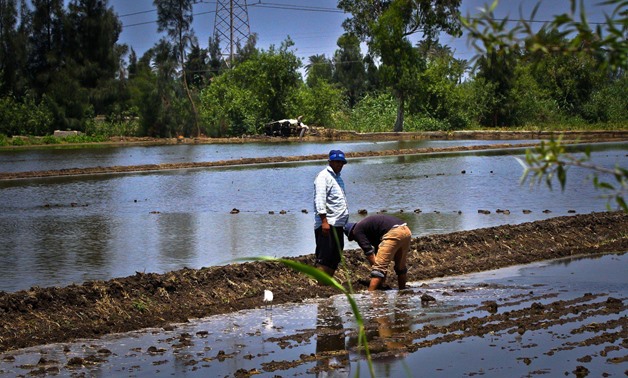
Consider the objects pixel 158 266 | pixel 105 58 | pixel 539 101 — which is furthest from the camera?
pixel 105 58

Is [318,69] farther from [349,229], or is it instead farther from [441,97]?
[349,229]

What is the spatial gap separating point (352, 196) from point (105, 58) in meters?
59.8

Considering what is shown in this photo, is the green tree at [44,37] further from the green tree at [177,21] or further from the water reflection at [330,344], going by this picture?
the water reflection at [330,344]

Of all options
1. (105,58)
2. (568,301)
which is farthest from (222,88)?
(568,301)

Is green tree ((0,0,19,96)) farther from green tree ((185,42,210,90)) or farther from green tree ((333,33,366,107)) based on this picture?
green tree ((333,33,366,107))

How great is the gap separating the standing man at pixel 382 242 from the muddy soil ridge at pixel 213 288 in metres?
0.56

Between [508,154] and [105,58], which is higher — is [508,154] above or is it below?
below

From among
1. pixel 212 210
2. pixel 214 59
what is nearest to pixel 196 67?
pixel 214 59

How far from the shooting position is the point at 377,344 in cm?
836

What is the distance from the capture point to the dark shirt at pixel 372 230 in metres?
10.9

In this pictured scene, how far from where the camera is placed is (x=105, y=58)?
7950 cm

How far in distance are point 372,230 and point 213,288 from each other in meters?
1.86

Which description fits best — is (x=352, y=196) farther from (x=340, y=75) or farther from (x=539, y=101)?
(x=340, y=75)

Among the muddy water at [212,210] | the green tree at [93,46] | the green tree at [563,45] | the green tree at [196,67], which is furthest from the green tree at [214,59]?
the green tree at [563,45]
